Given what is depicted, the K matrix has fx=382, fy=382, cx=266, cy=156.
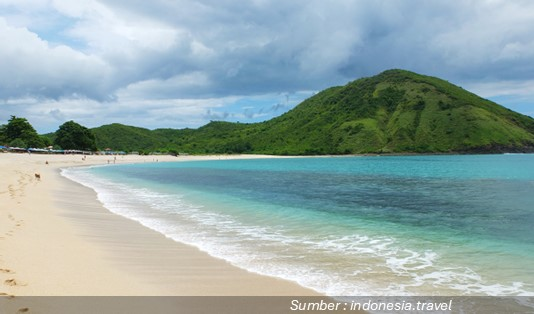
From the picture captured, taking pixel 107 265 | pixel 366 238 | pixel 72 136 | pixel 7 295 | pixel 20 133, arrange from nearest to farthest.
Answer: pixel 7 295
pixel 107 265
pixel 366 238
pixel 20 133
pixel 72 136

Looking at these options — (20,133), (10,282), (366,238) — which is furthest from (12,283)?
(20,133)

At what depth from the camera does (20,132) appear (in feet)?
442

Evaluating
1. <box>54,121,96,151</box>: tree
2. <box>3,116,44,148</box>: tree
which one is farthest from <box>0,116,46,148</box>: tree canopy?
<box>54,121,96,151</box>: tree

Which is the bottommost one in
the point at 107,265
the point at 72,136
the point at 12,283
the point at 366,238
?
the point at 366,238

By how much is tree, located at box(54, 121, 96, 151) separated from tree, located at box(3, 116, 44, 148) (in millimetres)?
8167

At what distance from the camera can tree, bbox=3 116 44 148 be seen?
134m

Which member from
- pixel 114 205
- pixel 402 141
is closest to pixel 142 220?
pixel 114 205

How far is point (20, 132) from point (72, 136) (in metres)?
16.6

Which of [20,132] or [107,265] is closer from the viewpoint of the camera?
[107,265]

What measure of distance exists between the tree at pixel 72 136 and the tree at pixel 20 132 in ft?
26.8

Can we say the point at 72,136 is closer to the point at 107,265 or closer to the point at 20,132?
the point at 20,132

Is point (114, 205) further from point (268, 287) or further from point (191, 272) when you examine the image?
point (268, 287)

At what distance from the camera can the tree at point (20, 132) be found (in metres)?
134

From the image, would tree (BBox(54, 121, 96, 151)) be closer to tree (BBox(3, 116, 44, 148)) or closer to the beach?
tree (BBox(3, 116, 44, 148))
